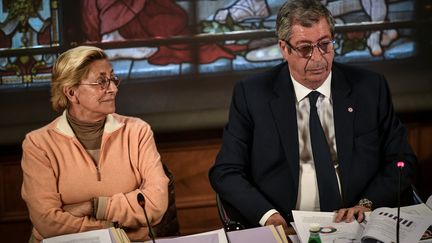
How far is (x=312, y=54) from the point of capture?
111 inches

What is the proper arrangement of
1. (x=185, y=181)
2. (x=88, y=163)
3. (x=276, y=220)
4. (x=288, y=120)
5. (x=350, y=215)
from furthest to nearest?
(x=185, y=181), (x=288, y=120), (x=88, y=163), (x=276, y=220), (x=350, y=215)

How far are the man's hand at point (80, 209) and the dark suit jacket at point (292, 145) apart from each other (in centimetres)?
52

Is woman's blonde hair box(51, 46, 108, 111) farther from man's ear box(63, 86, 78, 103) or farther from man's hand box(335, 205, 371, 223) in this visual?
man's hand box(335, 205, 371, 223)

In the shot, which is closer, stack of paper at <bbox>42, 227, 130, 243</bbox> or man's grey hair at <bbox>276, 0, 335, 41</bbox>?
stack of paper at <bbox>42, 227, 130, 243</bbox>

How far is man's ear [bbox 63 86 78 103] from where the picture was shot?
284 cm

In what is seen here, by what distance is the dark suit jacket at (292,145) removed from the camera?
2.93 meters

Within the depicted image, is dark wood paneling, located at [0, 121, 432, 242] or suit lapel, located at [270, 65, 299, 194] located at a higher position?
suit lapel, located at [270, 65, 299, 194]

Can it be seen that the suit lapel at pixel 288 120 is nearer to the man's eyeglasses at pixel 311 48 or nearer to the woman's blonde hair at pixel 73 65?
the man's eyeglasses at pixel 311 48

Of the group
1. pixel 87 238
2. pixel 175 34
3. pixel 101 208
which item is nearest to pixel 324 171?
pixel 101 208

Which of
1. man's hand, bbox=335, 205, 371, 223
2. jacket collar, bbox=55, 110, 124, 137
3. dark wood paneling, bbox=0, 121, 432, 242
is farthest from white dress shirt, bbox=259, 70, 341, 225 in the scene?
dark wood paneling, bbox=0, 121, 432, 242

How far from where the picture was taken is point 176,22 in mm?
4141

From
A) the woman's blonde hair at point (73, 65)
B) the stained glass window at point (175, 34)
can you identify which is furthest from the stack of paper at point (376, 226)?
the stained glass window at point (175, 34)

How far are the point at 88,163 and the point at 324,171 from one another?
940 mm

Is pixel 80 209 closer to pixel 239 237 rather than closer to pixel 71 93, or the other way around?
pixel 71 93
